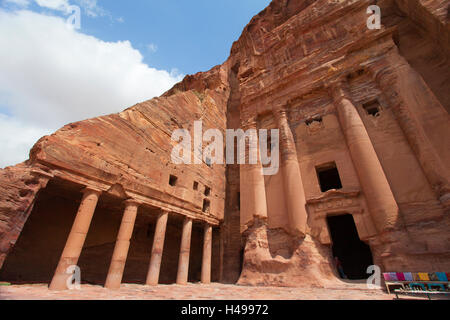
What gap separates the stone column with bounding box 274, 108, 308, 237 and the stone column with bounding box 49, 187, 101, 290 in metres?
9.14

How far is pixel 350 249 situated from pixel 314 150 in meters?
7.87

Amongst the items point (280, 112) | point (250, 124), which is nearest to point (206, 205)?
point (250, 124)

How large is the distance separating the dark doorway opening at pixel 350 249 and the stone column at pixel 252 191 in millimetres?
5401

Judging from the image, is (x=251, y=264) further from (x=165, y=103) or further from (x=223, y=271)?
(x=165, y=103)

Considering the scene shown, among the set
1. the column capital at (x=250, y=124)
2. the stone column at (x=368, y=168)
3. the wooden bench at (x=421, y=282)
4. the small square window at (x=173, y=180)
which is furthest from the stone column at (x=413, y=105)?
the small square window at (x=173, y=180)

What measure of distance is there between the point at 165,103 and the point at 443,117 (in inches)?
535

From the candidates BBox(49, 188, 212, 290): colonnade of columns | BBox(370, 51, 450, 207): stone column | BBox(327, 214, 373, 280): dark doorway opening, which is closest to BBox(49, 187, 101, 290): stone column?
BBox(49, 188, 212, 290): colonnade of columns

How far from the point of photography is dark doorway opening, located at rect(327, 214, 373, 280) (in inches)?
527

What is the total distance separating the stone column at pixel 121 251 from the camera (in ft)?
25.5

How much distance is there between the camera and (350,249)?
14.0m

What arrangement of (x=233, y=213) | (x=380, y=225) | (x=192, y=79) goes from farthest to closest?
(x=192, y=79)
(x=233, y=213)
(x=380, y=225)
